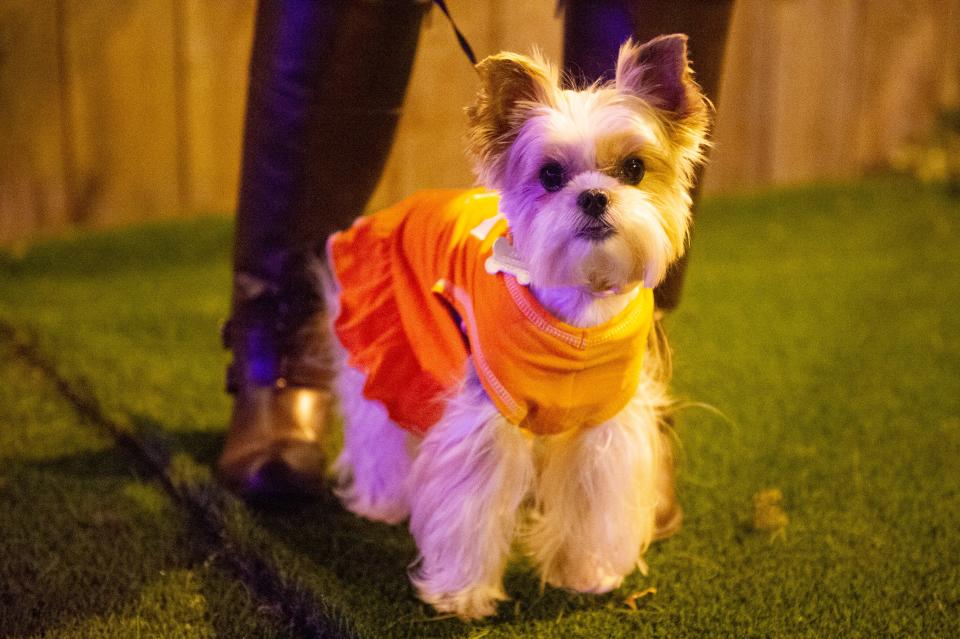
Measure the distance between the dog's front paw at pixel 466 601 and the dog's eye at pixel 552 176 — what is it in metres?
0.61

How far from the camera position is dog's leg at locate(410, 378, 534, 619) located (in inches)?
58.6

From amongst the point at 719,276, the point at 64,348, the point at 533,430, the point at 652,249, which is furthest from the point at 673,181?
the point at 719,276

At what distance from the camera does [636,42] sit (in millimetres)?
1611

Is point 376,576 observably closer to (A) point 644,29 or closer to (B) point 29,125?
(A) point 644,29

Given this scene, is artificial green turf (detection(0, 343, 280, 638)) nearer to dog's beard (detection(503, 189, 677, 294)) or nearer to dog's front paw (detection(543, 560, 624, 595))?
dog's front paw (detection(543, 560, 624, 595))

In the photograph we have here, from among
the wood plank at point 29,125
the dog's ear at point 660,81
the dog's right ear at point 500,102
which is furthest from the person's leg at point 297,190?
the wood plank at point 29,125

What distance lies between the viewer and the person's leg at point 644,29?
1.60 m

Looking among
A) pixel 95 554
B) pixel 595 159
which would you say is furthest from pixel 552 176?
pixel 95 554

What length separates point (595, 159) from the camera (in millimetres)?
1351

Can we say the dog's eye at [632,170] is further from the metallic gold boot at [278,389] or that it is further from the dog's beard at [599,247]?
the metallic gold boot at [278,389]

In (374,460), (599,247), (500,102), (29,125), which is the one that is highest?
(500,102)

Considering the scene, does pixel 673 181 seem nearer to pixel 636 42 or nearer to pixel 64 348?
pixel 636 42

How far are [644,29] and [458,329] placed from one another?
562 millimetres

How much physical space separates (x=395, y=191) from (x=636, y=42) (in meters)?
2.25
